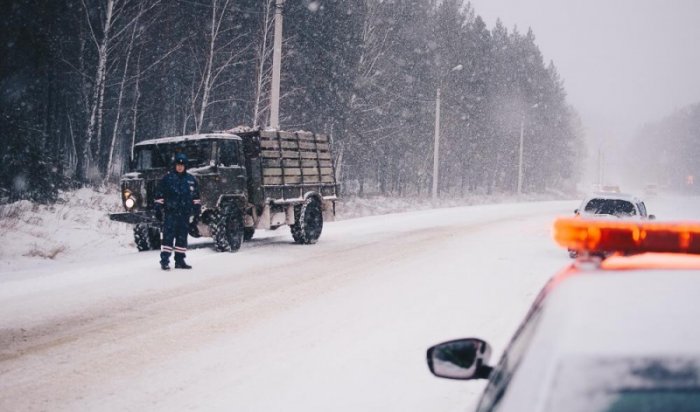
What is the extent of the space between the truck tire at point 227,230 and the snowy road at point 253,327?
319 millimetres

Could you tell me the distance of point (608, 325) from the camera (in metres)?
1.39

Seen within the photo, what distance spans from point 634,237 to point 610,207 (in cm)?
1271

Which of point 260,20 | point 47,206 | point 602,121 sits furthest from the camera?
point 602,121

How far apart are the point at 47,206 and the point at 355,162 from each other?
24.3 metres

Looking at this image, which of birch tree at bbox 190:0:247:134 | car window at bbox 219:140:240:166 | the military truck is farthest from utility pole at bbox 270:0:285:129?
birch tree at bbox 190:0:247:134

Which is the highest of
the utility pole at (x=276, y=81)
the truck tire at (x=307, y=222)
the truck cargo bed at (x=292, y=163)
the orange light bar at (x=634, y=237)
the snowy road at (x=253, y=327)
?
the utility pole at (x=276, y=81)

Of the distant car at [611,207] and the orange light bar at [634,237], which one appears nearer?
the orange light bar at [634,237]

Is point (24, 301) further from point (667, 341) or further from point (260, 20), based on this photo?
point (260, 20)

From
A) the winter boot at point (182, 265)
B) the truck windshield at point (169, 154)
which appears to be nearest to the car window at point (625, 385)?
the winter boot at point (182, 265)

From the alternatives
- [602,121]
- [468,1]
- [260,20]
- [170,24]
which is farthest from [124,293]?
[602,121]

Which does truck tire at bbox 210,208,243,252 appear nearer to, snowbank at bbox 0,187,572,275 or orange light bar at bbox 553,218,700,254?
snowbank at bbox 0,187,572,275

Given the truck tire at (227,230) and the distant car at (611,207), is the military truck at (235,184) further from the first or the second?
the distant car at (611,207)

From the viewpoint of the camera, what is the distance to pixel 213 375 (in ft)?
16.2

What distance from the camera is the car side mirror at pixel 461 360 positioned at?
2143mm
